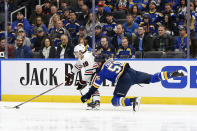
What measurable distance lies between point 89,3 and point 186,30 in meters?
2.08

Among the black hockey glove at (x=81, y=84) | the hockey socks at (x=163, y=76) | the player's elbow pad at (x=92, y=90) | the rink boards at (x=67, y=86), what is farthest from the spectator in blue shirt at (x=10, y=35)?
the hockey socks at (x=163, y=76)

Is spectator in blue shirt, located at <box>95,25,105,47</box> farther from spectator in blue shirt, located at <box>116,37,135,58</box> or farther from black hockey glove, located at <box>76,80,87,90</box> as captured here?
black hockey glove, located at <box>76,80,87,90</box>

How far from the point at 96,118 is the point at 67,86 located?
118 inches

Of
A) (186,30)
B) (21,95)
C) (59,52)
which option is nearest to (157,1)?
(186,30)

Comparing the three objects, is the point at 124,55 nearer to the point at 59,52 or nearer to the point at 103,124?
the point at 59,52

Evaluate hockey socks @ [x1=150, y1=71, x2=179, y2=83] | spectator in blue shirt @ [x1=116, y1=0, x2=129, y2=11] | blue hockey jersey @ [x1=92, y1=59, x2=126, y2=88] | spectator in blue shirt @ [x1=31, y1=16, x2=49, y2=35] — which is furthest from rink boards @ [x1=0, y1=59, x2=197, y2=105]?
blue hockey jersey @ [x1=92, y1=59, x2=126, y2=88]

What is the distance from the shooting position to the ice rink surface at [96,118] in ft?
22.1

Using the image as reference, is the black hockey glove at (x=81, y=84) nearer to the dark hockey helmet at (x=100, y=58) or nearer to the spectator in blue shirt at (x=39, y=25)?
the dark hockey helmet at (x=100, y=58)

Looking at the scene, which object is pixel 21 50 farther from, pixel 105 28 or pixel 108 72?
pixel 108 72

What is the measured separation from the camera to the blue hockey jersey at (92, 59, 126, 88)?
8984 millimetres

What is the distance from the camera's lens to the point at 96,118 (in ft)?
26.0

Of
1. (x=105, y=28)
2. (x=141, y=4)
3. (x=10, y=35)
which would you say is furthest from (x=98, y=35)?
(x=10, y=35)

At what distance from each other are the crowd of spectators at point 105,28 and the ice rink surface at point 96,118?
116cm

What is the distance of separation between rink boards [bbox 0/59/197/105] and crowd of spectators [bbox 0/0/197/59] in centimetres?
23
